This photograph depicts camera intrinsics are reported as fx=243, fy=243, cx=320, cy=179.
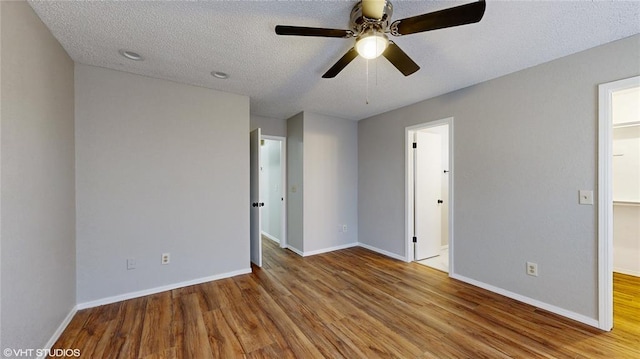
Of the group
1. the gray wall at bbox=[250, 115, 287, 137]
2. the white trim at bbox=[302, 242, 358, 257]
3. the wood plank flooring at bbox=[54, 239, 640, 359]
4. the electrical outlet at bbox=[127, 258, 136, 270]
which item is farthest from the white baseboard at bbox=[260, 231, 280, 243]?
the electrical outlet at bbox=[127, 258, 136, 270]

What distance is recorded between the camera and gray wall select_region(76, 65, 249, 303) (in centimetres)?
240

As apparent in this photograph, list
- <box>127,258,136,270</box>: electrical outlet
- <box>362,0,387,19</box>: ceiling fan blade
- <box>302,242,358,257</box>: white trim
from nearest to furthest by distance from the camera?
<box>362,0,387,19</box>: ceiling fan blade, <box>127,258,136,270</box>: electrical outlet, <box>302,242,358,257</box>: white trim

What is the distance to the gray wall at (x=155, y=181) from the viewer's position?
2.40 metres

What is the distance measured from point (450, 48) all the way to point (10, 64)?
3052 millimetres

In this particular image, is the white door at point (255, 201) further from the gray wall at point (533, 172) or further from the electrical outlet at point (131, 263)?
the gray wall at point (533, 172)

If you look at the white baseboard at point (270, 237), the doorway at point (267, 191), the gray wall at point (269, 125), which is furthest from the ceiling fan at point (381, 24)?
the white baseboard at point (270, 237)

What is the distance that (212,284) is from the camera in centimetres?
294

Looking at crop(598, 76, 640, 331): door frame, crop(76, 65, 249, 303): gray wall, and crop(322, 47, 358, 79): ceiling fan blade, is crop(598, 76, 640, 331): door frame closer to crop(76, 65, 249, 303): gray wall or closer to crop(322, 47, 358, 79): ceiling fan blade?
crop(322, 47, 358, 79): ceiling fan blade

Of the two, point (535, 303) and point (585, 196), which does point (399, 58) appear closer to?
point (585, 196)

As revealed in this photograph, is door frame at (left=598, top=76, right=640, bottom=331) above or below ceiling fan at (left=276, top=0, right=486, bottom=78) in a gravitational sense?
below

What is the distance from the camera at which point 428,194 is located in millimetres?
3949

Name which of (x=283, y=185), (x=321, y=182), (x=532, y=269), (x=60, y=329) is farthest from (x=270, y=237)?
(x=532, y=269)

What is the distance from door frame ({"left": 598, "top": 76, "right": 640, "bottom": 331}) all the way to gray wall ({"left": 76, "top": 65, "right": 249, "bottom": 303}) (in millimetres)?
3570

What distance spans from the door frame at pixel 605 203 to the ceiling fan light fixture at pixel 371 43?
2014mm
